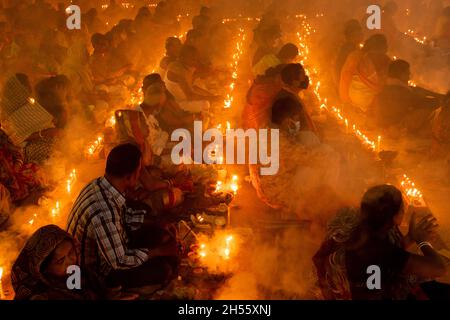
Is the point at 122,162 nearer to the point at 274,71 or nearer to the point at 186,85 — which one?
the point at 274,71

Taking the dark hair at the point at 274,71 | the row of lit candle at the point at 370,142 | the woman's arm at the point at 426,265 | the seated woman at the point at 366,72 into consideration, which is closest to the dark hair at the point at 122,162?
the woman's arm at the point at 426,265

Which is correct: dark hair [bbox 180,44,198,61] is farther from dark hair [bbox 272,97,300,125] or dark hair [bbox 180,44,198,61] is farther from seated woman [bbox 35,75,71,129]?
dark hair [bbox 272,97,300,125]

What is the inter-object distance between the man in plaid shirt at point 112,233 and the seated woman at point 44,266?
0.84 ft

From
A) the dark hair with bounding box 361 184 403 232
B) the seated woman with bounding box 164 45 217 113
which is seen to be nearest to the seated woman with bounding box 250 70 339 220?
the dark hair with bounding box 361 184 403 232

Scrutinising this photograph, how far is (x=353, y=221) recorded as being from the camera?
290 cm

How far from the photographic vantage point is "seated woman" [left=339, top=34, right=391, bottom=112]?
7.06 m

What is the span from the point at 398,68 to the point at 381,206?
189 inches

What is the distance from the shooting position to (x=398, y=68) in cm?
664

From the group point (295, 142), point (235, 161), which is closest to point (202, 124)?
point (235, 161)

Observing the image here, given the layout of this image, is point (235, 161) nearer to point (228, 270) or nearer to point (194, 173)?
point (194, 173)

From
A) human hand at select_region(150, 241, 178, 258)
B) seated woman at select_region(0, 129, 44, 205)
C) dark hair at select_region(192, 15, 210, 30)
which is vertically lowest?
human hand at select_region(150, 241, 178, 258)

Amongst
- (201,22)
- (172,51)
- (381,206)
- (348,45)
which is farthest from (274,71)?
(201,22)

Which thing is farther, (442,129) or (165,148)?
(165,148)

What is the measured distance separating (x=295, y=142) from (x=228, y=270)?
6.24 ft
